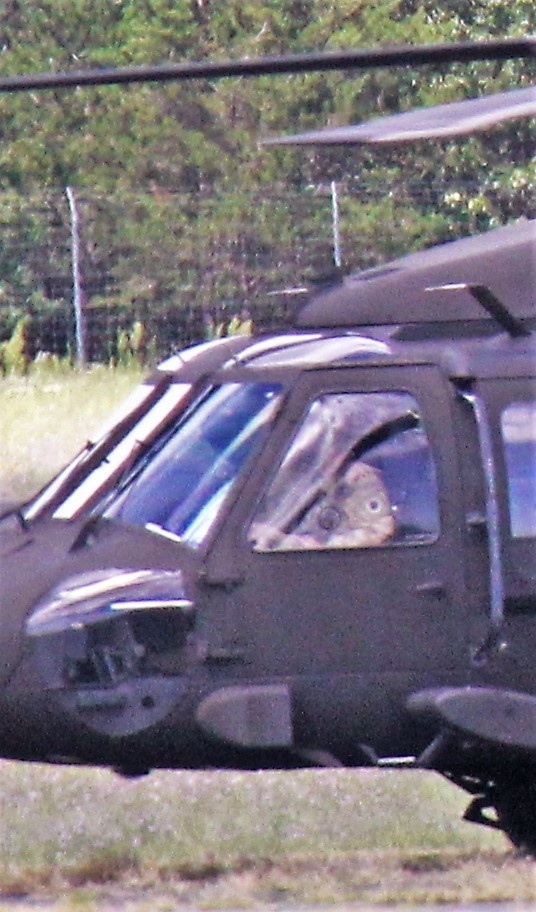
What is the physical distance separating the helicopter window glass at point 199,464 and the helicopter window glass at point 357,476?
14 centimetres

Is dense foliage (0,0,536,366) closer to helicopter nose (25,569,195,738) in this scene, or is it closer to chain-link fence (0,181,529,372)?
chain-link fence (0,181,529,372)

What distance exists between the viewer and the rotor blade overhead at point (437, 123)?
483 centimetres

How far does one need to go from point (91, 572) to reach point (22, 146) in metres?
13.7

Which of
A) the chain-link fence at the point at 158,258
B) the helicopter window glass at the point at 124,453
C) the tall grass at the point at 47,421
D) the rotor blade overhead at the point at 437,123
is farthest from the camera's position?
the chain-link fence at the point at 158,258

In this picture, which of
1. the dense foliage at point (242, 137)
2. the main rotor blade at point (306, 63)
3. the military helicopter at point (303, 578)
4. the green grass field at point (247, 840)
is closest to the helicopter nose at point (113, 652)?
the military helicopter at point (303, 578)

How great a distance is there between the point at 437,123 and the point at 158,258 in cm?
999

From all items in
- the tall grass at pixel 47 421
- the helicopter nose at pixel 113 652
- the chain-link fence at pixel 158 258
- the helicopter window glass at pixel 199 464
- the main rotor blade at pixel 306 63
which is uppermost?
the main rotor blade at pixel 306 63

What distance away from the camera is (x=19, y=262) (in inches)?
564

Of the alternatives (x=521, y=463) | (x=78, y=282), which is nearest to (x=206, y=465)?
(x=521, y=463)

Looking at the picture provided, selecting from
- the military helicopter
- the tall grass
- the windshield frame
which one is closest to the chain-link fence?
the tall grass

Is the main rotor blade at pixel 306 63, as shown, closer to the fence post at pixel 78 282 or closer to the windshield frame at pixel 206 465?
the windshield frame at pixel 206 465

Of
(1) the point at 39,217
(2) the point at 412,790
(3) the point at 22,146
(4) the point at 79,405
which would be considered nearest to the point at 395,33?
(3) the point at 22,146

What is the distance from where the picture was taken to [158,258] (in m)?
14.8

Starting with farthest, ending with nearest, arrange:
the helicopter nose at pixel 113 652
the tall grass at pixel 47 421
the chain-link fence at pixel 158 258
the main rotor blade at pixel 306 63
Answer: the chain-link fence at pixel 158 258 → the tall grass at pixel 47 421 → the helicopter nose at pixel 113 652 → the main rotor blade at pixel 306 63
